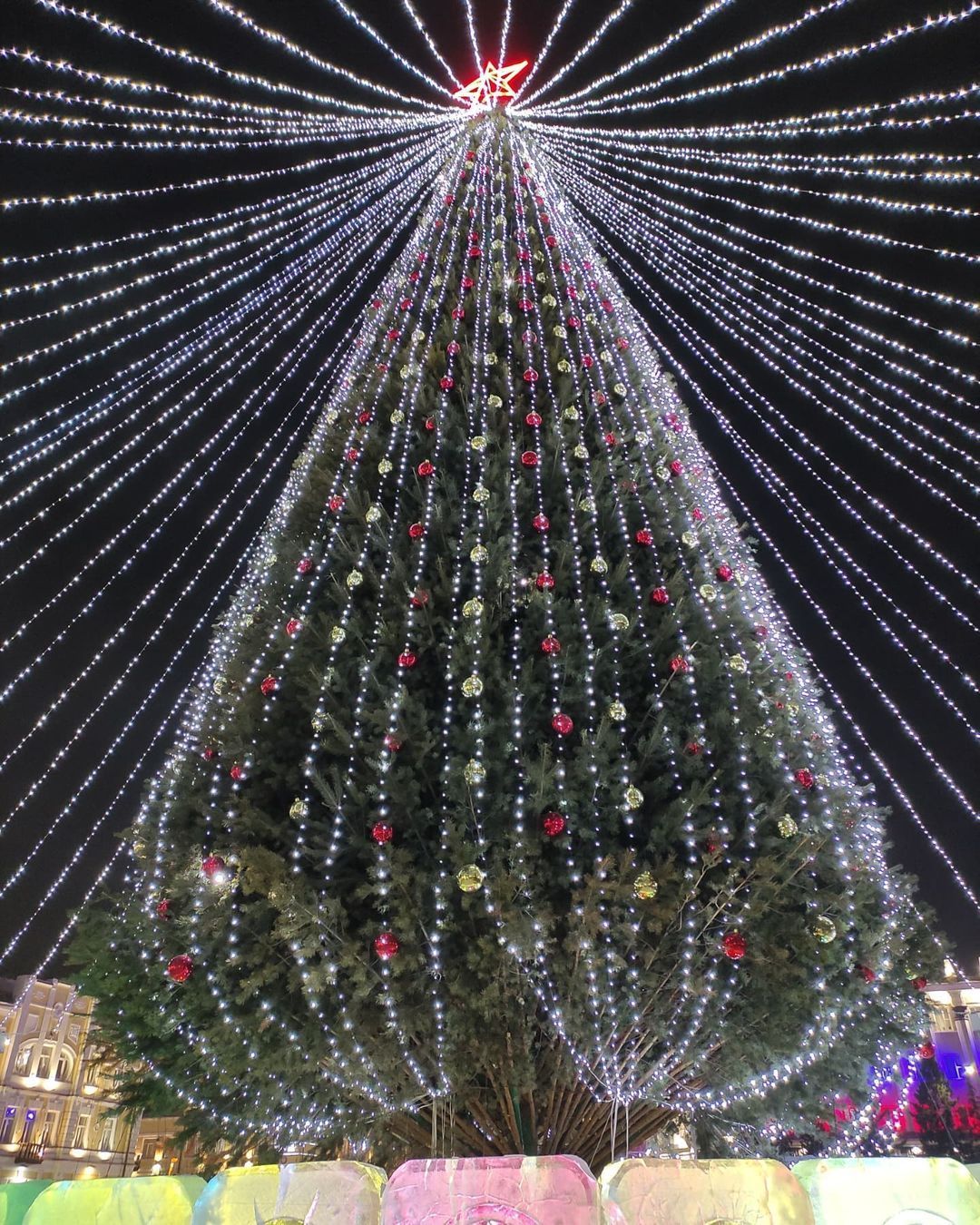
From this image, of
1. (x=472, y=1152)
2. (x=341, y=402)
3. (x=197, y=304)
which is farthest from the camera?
(x=197, y=304)

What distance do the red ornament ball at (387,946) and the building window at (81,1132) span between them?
30294 millimetres

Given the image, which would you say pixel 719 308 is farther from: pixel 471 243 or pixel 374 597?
pixel 374 597

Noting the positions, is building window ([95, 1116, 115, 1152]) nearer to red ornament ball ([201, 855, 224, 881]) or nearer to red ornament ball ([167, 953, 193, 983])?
red ornament ball ([167, 953, 193, 983])

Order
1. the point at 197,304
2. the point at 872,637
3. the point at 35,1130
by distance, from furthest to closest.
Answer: the point at 35,1130
the point at 872,637
the point at 197,304

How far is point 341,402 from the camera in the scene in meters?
4.83

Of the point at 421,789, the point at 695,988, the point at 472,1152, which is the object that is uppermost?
the point at 421,789

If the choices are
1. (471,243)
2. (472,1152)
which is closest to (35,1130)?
(472,1152)

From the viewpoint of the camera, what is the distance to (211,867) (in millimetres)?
3137

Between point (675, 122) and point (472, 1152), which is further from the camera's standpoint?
point (675, 122)

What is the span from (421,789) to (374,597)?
1115mm

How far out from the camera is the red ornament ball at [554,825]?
301 centimetres

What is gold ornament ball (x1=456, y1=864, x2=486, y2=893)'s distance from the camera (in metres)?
2.87

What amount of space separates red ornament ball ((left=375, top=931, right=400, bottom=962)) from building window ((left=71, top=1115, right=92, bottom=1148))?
30294 mm

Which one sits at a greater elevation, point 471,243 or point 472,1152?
point 471,243
